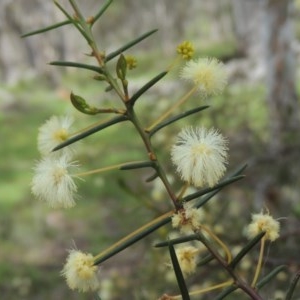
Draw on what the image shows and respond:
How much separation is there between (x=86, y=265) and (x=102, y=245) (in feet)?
15.3

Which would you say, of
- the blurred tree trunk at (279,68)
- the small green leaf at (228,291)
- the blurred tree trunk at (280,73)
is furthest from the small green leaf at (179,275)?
the blurred tree trunk at (279,68)

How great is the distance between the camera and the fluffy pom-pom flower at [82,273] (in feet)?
3.02

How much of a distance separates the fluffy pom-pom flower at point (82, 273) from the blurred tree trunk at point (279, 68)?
139 inches

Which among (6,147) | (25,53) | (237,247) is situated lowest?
(237,247)

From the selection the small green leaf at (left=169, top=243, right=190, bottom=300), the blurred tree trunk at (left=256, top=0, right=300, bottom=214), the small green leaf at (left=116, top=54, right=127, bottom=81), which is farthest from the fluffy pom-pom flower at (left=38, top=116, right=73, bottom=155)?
the blurred tree trunk at (left=256, top=0, right=300, bottom=214)

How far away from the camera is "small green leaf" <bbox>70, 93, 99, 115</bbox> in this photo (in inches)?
35.0

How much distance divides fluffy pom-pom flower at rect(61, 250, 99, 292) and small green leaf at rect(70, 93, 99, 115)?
0.71ft

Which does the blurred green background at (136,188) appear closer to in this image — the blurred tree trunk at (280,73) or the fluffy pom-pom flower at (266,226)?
the blurred tree trunk at (280,73)

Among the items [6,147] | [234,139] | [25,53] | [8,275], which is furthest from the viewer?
[25,53]

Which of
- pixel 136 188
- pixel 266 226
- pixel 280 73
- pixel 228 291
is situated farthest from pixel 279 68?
pixel 228 291

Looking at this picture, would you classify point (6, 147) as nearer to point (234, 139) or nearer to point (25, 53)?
point (234, 139)

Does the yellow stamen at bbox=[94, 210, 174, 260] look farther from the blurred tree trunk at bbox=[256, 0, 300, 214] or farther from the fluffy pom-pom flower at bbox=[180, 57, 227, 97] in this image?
the blurred tree trunk at bbox=[256, 0, 300, 214]

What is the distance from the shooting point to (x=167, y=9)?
90.3ft

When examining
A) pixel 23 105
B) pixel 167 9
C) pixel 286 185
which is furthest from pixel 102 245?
pixel 167 9
